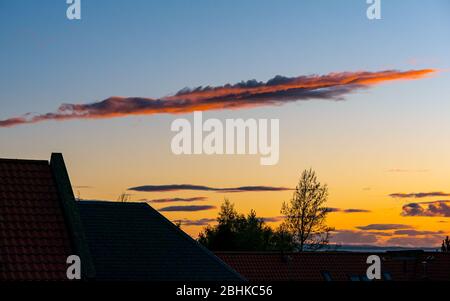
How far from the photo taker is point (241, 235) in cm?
8575

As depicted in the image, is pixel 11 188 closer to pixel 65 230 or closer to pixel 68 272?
pixel 65 230

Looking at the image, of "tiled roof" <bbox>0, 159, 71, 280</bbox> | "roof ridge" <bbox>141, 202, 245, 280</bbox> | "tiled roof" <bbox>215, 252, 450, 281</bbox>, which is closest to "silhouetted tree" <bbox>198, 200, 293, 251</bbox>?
"tiled roof" <bbox>215, 252, 450, 281</bbox>

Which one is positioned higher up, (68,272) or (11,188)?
(11,188)

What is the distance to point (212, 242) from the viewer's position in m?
81.1

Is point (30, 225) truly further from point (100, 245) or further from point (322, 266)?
point (322, 266)

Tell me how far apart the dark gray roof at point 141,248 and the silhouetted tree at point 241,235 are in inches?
1718

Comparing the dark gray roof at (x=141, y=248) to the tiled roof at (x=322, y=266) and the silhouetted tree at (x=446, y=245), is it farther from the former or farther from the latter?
the silhouetted tree at (x=446, y=245)

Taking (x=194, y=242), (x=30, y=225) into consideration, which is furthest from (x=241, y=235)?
(x=30, y=225)

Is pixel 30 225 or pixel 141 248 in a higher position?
pixel 30 225

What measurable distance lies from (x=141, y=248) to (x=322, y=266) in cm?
2987

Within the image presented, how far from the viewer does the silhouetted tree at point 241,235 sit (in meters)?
81.3

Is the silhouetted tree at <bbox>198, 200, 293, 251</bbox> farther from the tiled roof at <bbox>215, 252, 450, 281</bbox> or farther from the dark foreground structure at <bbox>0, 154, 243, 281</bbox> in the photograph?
the dark foreground structure at <bbox>0, 154, 243, 281</bbox>
